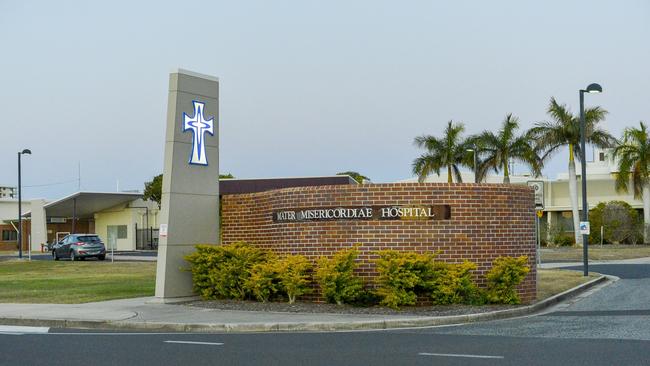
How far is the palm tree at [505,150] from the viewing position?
5778cm

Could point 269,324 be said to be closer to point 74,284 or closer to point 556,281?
point 556,281

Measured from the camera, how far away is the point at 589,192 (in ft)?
226

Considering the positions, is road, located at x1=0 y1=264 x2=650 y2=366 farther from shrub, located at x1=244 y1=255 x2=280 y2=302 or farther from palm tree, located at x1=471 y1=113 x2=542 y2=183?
palm tree, located at x1=471 y1=113 x2=542 y2=183

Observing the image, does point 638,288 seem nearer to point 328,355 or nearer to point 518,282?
point 518,282

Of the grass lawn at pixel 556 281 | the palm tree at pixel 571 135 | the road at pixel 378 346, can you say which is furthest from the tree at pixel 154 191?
the road at pixel 378 346

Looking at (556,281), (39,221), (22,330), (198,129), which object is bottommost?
(22,330)

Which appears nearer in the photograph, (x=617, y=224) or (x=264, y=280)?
(x=264, y=280)

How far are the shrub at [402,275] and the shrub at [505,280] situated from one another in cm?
139

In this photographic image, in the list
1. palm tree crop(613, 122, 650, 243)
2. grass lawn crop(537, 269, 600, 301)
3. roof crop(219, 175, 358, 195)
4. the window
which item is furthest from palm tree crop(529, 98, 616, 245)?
the window

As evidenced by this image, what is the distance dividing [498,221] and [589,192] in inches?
2121

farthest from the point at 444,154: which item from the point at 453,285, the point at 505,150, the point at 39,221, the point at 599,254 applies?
the point at 453,285

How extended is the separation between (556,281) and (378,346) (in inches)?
552

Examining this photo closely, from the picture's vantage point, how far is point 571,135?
5450 centimetres

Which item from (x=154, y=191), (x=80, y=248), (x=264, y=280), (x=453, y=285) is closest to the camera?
(x=453, y=285)
